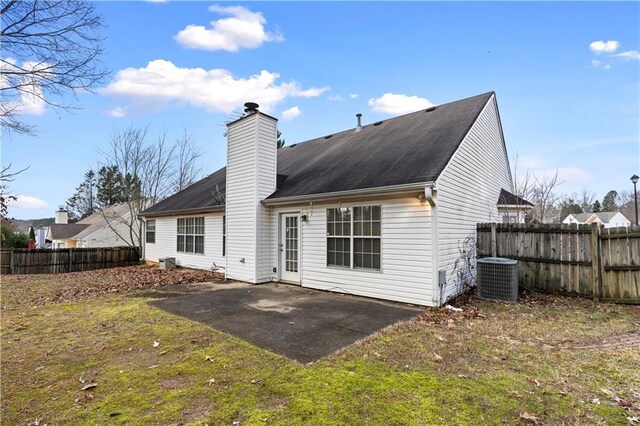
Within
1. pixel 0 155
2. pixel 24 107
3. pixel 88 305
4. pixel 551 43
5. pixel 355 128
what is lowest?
pixel 88 305

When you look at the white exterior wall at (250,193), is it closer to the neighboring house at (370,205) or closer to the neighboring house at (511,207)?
the neighboring house at (370,205)

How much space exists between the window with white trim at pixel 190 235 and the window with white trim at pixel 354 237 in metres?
7.11

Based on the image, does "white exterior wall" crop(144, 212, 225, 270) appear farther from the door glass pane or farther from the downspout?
the downspout

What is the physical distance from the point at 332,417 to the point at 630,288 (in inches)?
307

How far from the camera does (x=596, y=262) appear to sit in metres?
7.01

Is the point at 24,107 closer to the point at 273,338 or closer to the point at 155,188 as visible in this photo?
the point at 273,338

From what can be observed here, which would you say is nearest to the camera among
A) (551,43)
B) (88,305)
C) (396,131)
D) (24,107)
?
(24,107)

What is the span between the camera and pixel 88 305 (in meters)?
7.12

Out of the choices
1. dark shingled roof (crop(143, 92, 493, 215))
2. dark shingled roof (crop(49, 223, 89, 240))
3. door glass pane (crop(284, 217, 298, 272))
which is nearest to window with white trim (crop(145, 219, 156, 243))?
dark shingled roof (crop(143, 92, 493, 215))

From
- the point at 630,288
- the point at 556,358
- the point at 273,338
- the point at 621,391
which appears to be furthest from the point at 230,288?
the point at 630,288

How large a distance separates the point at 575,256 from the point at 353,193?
5.55m

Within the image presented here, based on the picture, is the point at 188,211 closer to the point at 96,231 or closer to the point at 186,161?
the point at 186,161

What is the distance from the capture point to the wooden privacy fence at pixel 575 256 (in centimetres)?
673

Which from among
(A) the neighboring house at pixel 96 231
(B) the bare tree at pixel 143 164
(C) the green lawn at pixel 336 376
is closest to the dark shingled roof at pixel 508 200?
(C) the green lawn at pixel 336 376
